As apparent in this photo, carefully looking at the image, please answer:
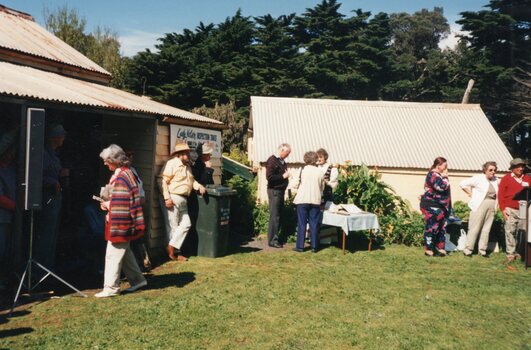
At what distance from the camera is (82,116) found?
1032 cm

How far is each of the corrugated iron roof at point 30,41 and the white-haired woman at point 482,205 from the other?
986 centimetres

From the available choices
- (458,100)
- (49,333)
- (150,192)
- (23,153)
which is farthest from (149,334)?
(458,100)

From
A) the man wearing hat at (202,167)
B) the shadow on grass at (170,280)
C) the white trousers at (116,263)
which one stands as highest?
the man wearing hat at (202,167)

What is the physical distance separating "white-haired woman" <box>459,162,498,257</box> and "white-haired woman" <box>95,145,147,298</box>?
7.06m

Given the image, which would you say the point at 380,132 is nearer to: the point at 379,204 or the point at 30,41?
the point at 379,204

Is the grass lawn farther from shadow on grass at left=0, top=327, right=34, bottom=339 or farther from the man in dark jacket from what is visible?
the man in dark jacket

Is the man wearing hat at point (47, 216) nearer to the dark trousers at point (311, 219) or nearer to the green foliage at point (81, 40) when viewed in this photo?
the dark trousers at point (311, 219)

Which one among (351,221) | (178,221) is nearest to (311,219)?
(351,221)

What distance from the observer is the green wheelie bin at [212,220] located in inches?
337

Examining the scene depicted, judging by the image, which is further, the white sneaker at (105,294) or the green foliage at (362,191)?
the green foliage at (362,191)

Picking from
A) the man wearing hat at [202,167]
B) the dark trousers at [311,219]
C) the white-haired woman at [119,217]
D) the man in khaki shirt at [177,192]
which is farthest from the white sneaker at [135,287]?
the dark trousers at [311,219]

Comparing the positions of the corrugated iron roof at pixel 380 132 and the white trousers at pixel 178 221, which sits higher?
the corrugated iron roof at pixel 380 132

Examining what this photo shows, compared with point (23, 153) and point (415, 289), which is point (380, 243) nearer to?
point (415, 289)

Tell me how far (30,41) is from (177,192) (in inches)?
255
